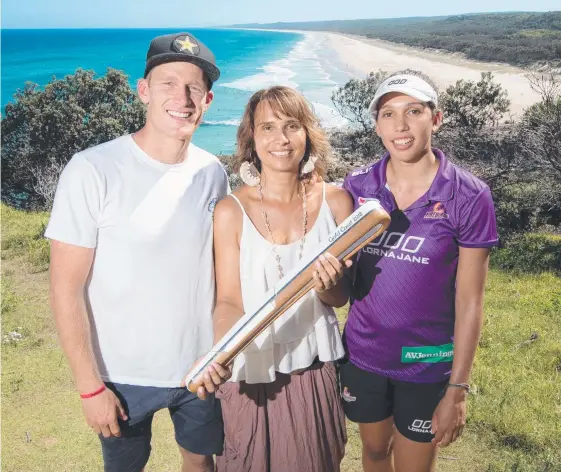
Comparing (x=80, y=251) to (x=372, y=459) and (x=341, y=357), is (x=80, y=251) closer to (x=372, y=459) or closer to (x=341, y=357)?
(x=341, y=357)

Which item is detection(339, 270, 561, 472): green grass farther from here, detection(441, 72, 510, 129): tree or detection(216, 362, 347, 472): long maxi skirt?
detection(441, 72, 510, 129): tree

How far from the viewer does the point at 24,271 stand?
8391 millimetres

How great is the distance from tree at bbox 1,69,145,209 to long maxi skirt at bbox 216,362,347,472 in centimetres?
2358

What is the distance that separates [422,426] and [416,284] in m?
0.68

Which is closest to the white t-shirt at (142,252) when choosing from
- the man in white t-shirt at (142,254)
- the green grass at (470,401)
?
the man in white t-shirt at (142,254)

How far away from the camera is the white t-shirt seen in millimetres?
2389

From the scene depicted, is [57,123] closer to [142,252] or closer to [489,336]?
[489,336]

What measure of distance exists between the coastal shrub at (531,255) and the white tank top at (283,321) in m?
9.08

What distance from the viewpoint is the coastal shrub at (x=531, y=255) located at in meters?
10.8

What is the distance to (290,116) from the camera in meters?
2.49

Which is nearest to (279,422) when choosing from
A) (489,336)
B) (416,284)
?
(416,284)

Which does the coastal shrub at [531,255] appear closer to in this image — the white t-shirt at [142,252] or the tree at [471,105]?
the tree at [471,105]

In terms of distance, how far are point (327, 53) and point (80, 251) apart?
89732 mm

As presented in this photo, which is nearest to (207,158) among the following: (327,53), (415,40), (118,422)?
(118,422)
